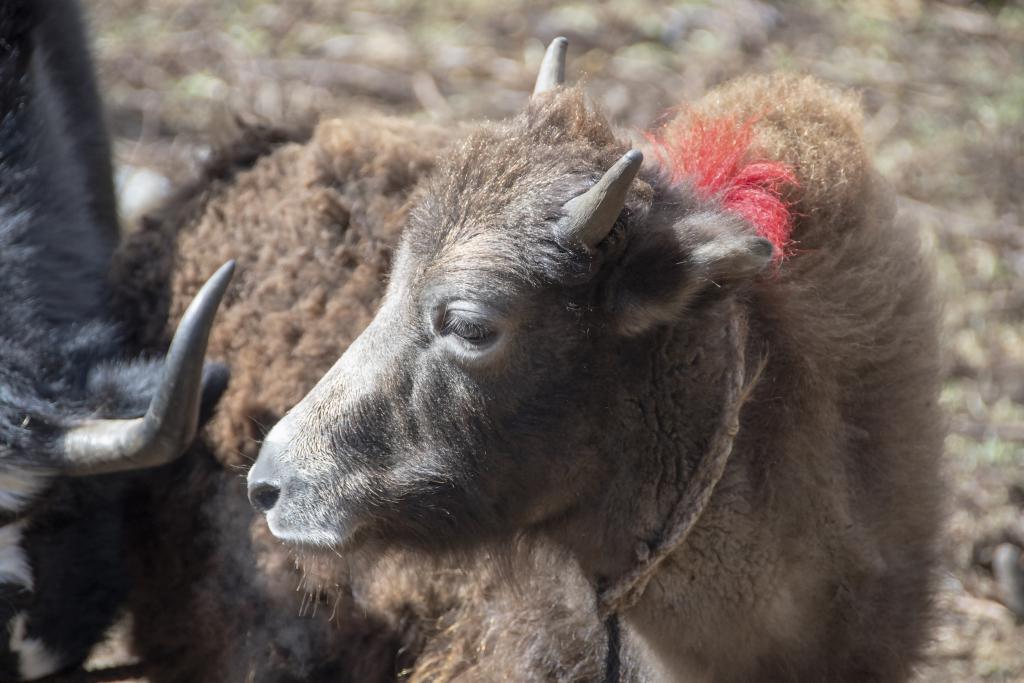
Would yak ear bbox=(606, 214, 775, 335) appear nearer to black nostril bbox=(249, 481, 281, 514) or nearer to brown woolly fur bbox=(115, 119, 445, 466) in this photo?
black nostril bbox=(249, 481, 281, 514)

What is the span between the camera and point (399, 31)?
9070mm

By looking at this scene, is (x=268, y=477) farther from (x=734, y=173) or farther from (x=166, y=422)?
(x=734, y=173)

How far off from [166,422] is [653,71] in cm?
567

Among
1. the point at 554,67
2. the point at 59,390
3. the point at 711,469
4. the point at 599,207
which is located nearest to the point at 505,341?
the point at 599,207

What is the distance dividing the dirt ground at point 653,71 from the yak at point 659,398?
279 centimetres

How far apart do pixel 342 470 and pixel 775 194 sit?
1453 mm

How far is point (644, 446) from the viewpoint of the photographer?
3.23 m

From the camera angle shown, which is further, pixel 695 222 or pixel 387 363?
pixel 387 363

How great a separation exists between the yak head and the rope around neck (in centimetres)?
19

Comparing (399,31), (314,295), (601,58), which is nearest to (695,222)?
(314,295)

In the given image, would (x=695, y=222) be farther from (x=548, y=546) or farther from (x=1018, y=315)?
(x=1018, y=315)

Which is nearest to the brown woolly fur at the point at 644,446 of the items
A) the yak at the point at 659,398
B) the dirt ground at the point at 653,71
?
the yak at the point at 659,398

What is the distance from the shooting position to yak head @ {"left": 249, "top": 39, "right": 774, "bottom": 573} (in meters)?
3.04

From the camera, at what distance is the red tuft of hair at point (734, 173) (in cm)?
316
